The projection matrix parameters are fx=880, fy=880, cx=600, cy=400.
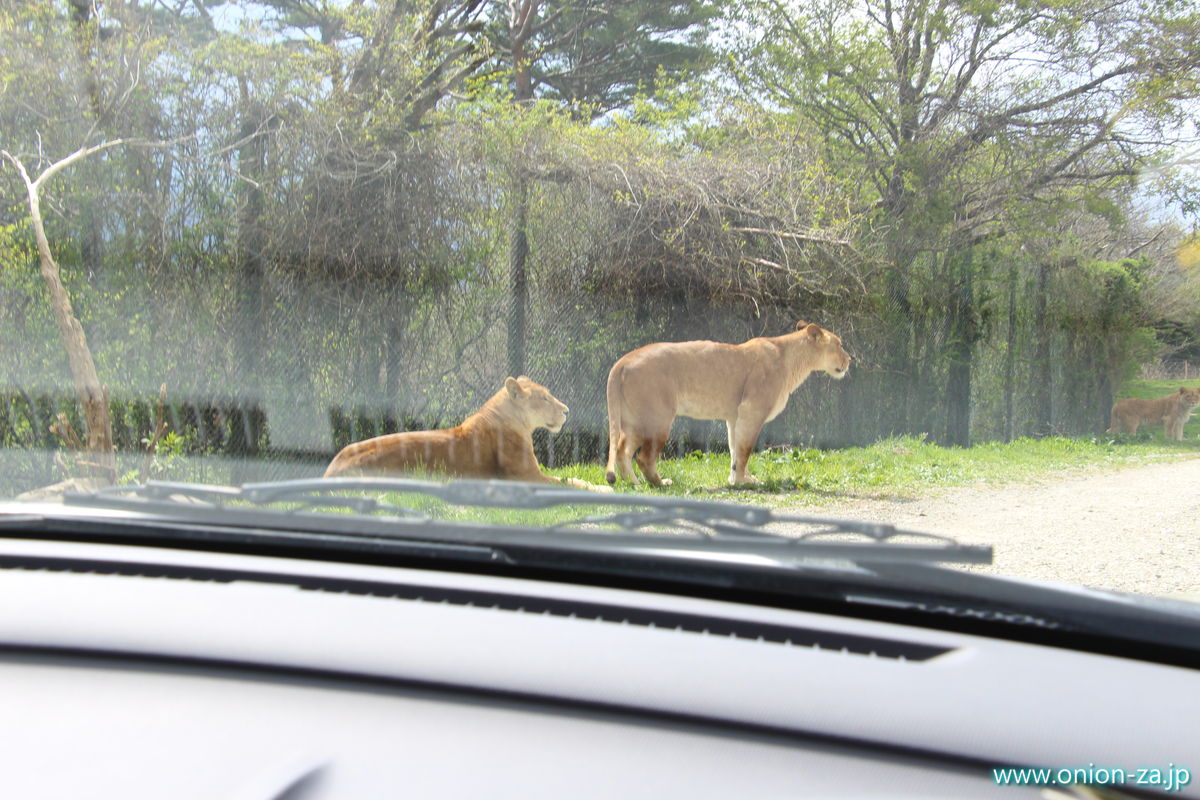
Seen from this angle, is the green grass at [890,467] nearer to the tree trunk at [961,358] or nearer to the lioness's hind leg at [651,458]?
the lioness's hind leg at [651,458]

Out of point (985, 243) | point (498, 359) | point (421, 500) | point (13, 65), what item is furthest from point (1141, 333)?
point (13, 65)

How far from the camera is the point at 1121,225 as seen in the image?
7750 mm

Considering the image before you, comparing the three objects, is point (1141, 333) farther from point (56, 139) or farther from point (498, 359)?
point (56, 139)

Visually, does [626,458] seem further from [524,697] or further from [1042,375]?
[524,697]

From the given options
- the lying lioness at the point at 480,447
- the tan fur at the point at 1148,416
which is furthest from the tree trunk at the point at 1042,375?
the lying lioness at the point at 480,447

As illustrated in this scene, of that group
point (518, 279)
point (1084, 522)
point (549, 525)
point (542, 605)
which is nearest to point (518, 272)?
point (518, 279)

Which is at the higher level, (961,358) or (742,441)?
(961,358)

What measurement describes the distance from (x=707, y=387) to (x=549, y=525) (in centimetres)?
624

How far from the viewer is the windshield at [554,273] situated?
6.73 meters

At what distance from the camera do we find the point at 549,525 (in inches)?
75.9

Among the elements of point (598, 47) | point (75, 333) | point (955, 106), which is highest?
point (598, 47)

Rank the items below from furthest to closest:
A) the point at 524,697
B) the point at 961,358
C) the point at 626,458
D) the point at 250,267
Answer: the point at 961,358 → the point at 626,458 → the point at 250,267 → the point at 524,697

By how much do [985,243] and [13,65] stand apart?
9386 millimetres

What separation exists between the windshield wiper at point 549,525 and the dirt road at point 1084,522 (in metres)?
0.31
